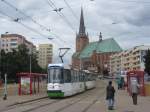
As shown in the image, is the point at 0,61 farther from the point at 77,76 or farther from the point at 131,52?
the point at 131,52

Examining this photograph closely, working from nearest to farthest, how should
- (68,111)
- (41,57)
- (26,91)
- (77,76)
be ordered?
(68,111) → (26,91) → (77,76) → (41,57)

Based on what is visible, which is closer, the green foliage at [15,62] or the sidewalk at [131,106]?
the sidewalk at [131,106]

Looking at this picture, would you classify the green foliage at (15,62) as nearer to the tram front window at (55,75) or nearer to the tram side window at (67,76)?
the tram side window at (67,76)

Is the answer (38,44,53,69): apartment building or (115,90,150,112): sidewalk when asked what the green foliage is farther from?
(115,90,150,112): sidewalk

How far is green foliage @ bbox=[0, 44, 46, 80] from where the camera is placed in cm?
11475

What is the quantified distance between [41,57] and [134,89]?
14473 cm

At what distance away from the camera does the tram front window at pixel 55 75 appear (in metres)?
38.0

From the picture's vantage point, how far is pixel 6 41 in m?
178

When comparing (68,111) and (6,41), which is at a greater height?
(6,41)

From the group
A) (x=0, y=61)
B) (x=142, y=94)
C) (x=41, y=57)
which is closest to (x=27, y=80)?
(x=142, y=94)

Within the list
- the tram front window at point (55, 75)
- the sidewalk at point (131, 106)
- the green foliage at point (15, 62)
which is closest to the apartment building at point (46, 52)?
the green foliage at point (15, 62)

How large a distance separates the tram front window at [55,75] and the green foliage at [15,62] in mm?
73517

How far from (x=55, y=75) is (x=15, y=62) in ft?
271

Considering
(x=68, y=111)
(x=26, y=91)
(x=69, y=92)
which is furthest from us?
(x=26, y=91)
